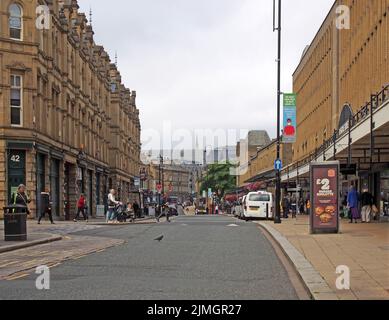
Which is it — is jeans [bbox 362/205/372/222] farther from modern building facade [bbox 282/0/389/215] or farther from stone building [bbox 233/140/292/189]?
stone building [bbox 233/140/292/189]

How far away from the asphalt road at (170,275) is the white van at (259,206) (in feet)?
64.9

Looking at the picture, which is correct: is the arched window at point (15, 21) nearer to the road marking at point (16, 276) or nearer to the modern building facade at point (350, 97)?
the modern building facade at point (350, 97)

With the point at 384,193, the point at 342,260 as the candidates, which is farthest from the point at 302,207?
the point at 342,260

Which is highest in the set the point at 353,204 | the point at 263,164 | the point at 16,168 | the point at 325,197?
the point at 263,164

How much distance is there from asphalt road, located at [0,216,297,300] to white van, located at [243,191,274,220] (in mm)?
19770

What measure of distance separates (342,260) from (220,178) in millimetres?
137387

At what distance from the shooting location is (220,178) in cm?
15050

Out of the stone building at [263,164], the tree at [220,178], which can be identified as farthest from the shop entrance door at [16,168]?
the tree at [220,178]

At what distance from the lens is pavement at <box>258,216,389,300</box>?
9211 millimetres

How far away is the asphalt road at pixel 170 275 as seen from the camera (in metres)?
9.62

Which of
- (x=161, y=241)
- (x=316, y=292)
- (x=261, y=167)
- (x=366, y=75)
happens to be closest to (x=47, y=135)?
(x=366, y=75)

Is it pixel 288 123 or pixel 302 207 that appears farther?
pixel 302 207

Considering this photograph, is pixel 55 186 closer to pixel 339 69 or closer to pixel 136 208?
pixel 136 208

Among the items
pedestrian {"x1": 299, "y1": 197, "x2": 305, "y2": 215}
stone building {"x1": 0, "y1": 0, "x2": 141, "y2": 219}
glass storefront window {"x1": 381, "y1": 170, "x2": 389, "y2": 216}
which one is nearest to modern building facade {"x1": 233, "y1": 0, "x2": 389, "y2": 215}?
glass storefront window {"x1": 381, "y1": 170, "x2": 389, "y2": 216}
